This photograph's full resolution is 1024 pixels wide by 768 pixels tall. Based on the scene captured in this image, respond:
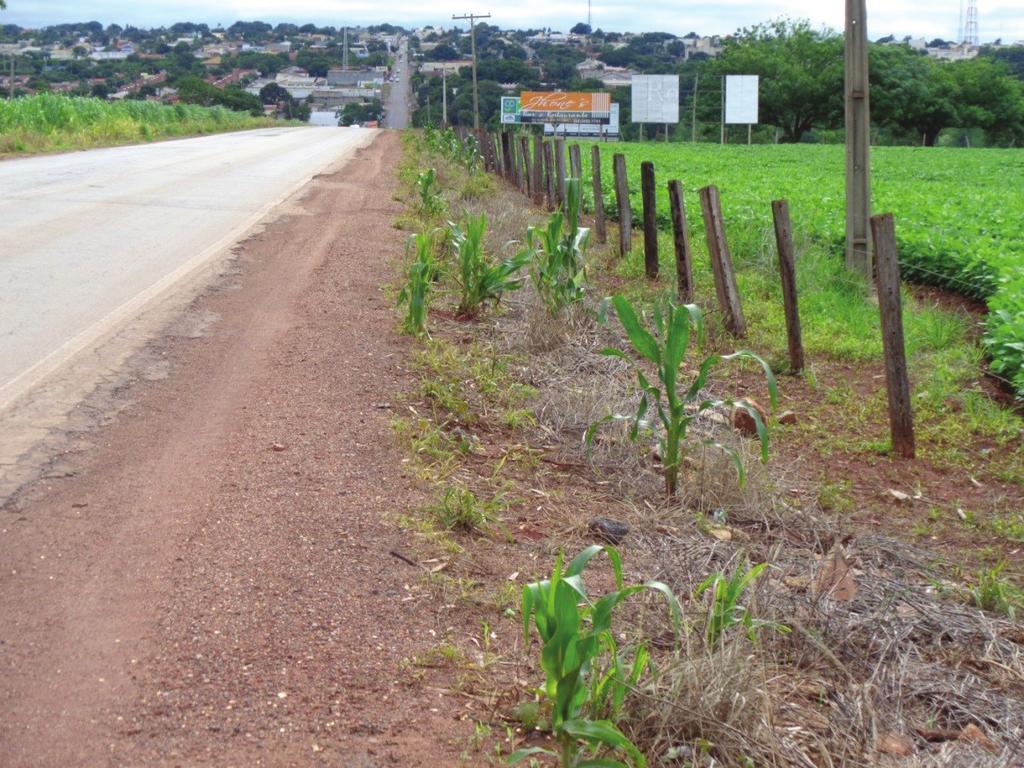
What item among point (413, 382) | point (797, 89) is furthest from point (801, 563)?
point (797, 89)

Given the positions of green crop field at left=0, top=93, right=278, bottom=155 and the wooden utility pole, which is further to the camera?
green crop field at left=0, top=93, right=278, bottom=155

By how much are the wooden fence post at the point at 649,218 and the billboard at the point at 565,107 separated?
2630 inches

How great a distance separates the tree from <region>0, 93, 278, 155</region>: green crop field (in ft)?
131

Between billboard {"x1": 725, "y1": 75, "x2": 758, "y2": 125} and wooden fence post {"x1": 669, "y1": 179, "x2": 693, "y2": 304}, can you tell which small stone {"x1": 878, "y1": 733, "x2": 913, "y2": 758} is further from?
billboard {"x1": 725, "y1": 75, "x2": 758, "y2": 125}

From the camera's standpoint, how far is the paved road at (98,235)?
7852 millimetres

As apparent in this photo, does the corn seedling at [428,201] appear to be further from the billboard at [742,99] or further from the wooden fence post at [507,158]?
the billboard at [742,99]

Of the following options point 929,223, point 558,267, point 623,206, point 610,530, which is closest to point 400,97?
point 929,223

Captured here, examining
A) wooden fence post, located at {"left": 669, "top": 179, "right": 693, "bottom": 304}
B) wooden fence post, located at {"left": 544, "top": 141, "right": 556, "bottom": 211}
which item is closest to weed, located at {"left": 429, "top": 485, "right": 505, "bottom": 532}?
wooden fence post, located at {"left": 669, "top": 179, "right": 693, "bottom": 304}

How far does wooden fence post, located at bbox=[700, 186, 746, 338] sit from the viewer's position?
9016 mm

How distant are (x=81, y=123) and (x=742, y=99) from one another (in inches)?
1583

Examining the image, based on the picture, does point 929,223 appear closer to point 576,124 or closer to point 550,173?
point 550,173

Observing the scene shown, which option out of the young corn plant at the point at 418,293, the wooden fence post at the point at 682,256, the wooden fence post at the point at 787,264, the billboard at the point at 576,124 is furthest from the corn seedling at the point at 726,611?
the billboard at the point at 576,124

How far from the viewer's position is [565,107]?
253ft

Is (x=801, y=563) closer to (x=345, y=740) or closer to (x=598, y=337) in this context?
(x=345, y=740)
